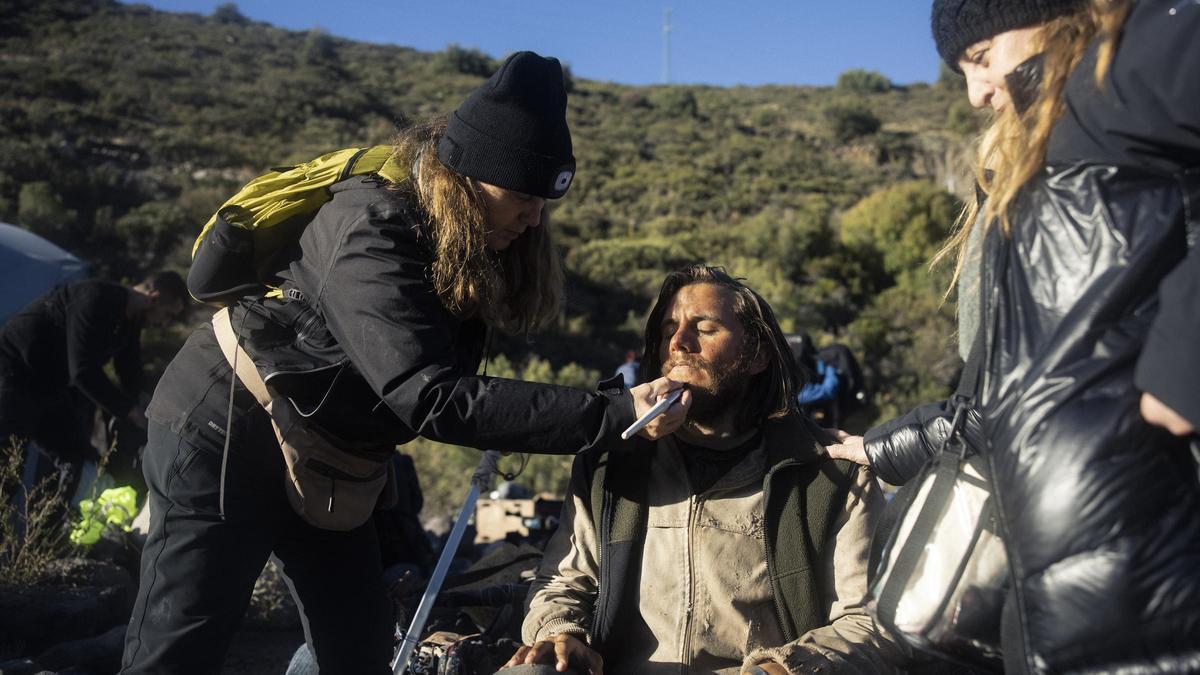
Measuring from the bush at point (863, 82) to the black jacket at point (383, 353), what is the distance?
54723 mm

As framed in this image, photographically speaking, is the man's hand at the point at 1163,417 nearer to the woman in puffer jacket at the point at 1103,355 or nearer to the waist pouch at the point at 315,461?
the woman in puffer jacket at the point at 1103,355

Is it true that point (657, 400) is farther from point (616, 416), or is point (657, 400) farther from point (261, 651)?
point (261, 651)

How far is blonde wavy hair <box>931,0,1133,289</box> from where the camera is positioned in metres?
1.58

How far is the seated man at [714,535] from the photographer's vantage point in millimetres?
2629

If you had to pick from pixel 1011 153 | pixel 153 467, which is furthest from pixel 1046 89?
pixel 153 467

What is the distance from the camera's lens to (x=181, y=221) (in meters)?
18.2

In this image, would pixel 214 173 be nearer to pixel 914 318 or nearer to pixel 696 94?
pixel 914 318

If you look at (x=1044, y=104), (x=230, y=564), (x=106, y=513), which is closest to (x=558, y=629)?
(x=230, y=564)

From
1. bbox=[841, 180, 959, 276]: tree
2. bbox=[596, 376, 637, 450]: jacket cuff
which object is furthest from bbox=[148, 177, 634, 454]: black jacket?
bbox=[841, 180, 959, 276]: tree

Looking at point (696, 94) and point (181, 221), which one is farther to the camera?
point (696, 94)

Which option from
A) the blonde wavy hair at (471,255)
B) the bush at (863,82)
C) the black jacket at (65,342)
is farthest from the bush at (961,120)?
the blonde wavy hair at (471,255)

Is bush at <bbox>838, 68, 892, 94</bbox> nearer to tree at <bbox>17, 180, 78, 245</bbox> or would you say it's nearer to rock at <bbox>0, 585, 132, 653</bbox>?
tree at <bbox>17, 180, 78, 245</bbox>

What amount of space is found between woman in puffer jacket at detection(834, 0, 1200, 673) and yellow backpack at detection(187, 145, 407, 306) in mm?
1531

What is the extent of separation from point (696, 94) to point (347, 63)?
17.7m
